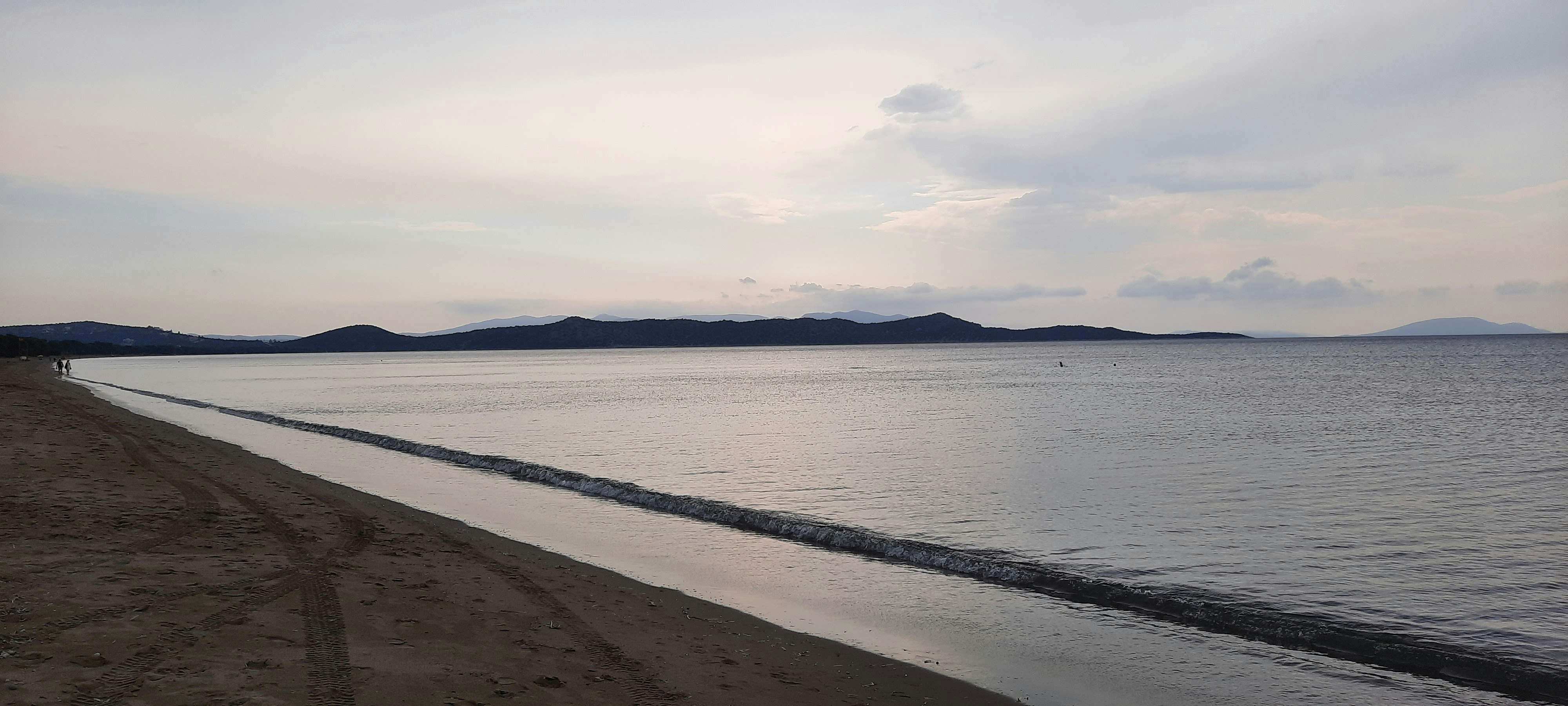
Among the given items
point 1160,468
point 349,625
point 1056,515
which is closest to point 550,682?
point 349,625

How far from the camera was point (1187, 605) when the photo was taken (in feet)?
38.3

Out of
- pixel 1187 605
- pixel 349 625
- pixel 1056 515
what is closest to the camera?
pixel 349 625

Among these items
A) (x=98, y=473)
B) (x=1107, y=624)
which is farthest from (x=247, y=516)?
(x=1107, y=624)

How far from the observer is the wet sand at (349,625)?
282 inches

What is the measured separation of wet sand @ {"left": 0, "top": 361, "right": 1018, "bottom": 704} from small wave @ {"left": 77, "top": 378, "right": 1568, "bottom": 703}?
4484 millimetres

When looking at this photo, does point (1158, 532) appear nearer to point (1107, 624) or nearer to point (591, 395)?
point (1107, 624)

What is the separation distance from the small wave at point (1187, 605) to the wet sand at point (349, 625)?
4.48 metres

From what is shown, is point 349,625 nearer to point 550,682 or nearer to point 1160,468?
point 550,682

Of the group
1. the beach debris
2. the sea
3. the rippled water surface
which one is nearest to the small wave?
the sea

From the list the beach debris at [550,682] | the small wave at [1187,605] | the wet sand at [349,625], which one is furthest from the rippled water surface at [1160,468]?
the beach debris at [550,682]

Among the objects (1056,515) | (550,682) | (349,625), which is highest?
(349,625)

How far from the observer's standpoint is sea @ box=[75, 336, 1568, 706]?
10.0m

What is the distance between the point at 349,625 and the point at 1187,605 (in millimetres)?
10465

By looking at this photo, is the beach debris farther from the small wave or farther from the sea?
the small wave
